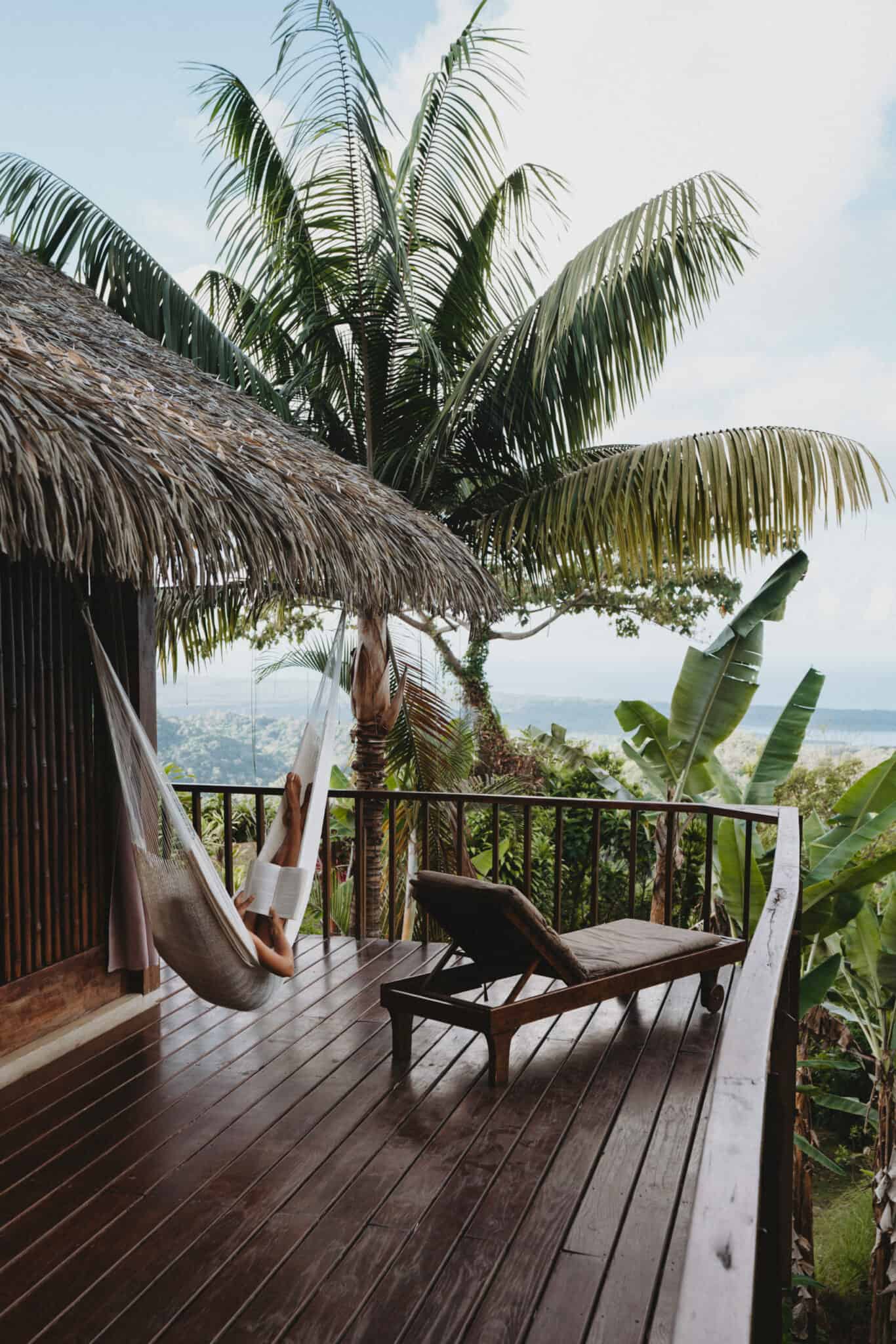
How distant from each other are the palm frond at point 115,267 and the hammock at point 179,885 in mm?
3737

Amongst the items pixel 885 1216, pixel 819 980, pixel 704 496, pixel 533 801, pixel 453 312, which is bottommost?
pixel 885 1216

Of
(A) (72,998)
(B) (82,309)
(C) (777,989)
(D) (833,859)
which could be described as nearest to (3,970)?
(A) (72,998)

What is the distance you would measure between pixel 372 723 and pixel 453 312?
296 cm

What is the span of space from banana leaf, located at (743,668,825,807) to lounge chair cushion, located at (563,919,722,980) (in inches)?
109

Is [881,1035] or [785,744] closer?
[785,744]

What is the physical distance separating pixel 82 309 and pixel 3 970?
3.21 meters

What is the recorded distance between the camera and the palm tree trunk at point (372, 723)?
6.77m

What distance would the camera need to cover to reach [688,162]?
1192 inches

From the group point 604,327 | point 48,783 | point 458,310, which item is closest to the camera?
point 48,783

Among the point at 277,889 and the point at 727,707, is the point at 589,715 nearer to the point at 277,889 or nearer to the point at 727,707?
the point at 727,707

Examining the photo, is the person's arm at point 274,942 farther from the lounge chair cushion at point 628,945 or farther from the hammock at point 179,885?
the lounge chair cushion at point 628,945

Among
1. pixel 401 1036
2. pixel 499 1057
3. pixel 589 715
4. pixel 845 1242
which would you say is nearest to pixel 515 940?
pixel 499 1057

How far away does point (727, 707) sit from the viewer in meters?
6.81

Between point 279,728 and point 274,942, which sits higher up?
point 279,728
